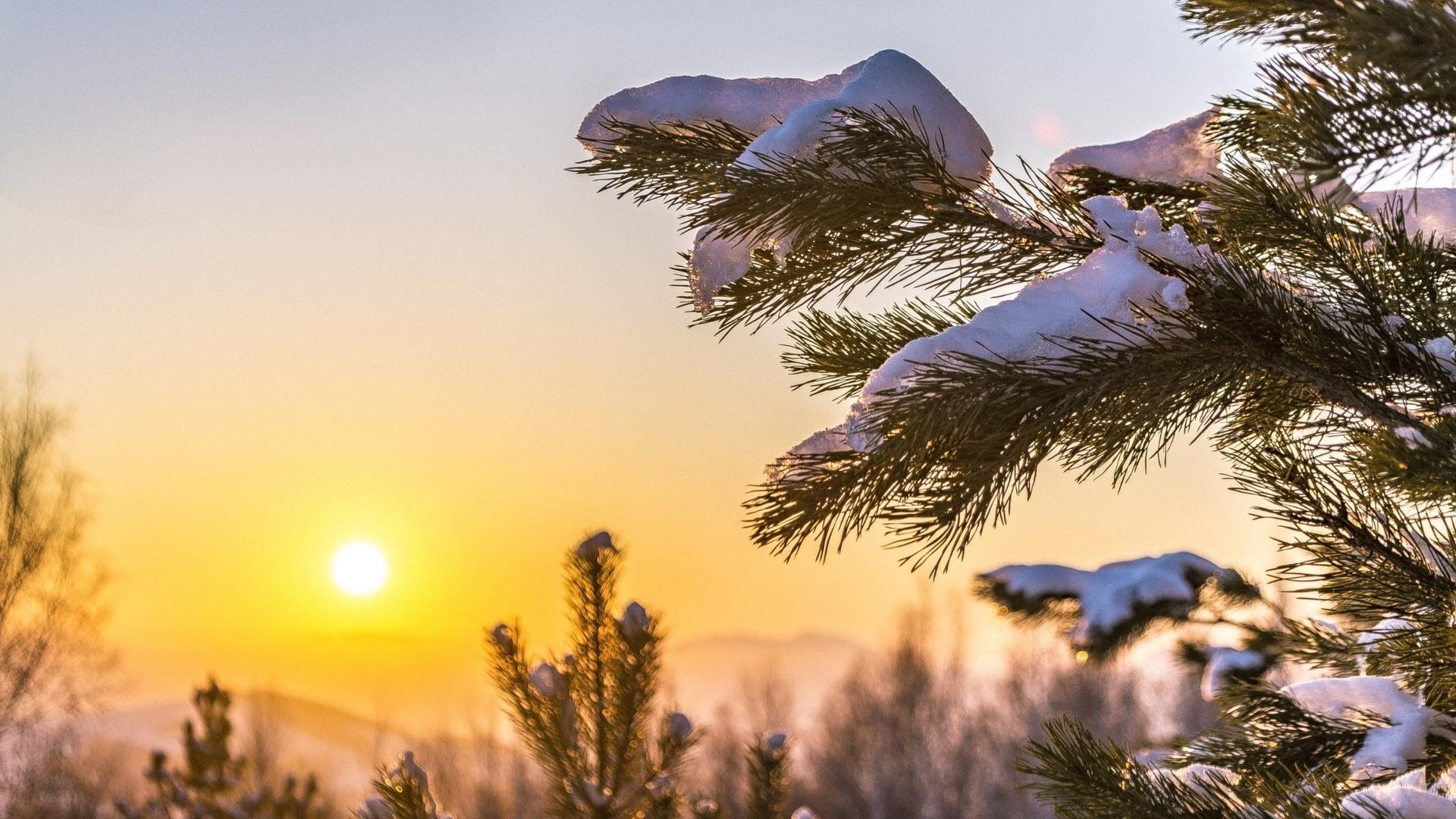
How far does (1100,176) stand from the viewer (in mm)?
1561

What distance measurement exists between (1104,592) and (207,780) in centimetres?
608

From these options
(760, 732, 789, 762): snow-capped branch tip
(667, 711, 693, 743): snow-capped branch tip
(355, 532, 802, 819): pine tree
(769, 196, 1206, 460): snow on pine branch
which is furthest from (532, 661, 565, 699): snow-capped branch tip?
(769, 196, 1206, 460): snow on pine branch

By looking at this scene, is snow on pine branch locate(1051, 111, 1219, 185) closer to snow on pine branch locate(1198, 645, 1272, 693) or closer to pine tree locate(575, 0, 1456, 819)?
pine tree locate(575, 0, 1456, 819)

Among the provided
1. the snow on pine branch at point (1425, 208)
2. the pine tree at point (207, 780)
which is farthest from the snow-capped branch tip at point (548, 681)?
the pine tree at point (207, 780)

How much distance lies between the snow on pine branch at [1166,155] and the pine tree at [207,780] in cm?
663

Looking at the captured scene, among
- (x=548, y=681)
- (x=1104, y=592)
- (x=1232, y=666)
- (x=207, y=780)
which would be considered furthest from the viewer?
(x=207, y=780)

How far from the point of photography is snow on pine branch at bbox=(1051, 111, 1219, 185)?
59.7 inches

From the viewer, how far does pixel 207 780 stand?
716 centimetres

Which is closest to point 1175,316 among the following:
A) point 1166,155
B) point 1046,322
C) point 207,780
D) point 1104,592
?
point 1046,322

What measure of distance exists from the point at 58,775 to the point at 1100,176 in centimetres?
1883

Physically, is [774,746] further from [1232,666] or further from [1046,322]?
[1046,322]

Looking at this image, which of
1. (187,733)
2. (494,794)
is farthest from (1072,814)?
(494,794)

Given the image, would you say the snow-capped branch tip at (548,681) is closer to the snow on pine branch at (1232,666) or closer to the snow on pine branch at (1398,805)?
the snow on pine branch at (1232,666)

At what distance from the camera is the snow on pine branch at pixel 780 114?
126 centimetres
